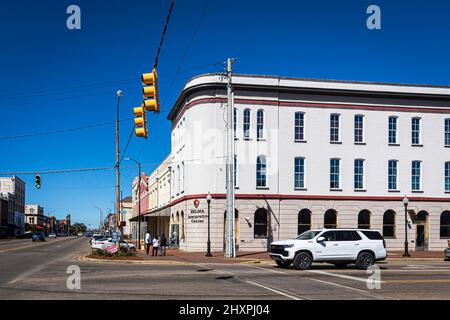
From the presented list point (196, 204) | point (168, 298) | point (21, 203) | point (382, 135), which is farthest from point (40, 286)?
point (21, 203)

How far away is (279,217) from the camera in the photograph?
144 feet

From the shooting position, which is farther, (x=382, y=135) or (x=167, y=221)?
(x=167, y=221)

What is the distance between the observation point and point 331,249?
26.2 m

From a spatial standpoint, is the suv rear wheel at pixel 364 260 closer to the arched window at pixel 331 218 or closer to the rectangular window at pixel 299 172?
the rectangular window at pixel 299 172

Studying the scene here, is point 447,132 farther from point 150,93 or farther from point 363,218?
point 150,93

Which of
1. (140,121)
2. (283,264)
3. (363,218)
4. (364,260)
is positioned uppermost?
(140,121)

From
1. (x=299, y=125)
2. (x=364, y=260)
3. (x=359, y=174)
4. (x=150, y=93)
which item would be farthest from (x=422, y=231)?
(x=150, y=93)

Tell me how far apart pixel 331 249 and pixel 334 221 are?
64.1 ft

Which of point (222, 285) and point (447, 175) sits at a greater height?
point (447, 175)

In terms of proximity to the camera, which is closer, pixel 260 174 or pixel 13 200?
pixel 260 174

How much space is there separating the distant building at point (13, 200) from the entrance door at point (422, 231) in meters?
115

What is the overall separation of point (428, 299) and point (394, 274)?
27.3 ft

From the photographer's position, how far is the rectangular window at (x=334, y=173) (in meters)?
45.3
